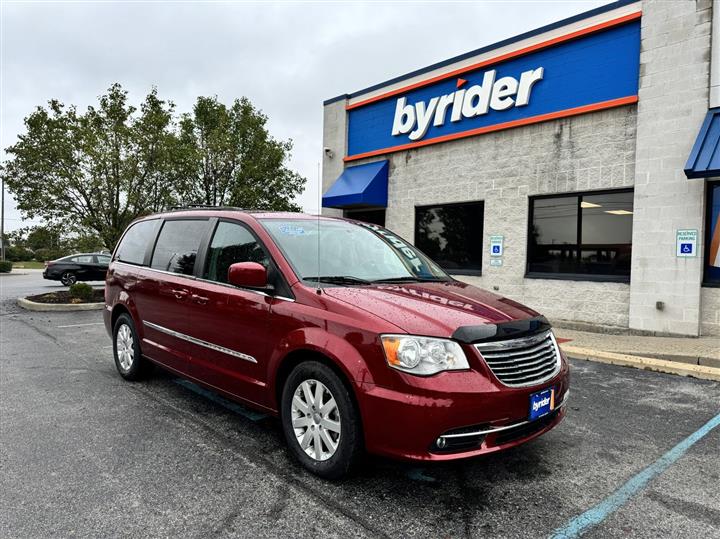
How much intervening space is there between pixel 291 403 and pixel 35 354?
5.44 m

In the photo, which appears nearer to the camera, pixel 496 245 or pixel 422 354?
pixel 422 354

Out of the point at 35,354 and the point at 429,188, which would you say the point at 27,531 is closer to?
the point at 35,354

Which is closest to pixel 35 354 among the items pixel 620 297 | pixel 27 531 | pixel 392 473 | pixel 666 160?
pixel 27 531

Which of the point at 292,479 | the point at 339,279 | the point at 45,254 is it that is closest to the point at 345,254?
the point at 339,279

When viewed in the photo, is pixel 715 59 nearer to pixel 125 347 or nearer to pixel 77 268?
pixel 125 347

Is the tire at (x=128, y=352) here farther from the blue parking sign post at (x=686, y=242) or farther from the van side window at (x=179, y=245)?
the blue parking sign post at (x=686, y=242)

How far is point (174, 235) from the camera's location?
488 centimetres

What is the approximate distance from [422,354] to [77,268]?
2174 centimetres

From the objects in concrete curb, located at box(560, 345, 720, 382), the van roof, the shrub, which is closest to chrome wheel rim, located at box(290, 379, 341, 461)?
the van roof

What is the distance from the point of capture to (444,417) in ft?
8.73

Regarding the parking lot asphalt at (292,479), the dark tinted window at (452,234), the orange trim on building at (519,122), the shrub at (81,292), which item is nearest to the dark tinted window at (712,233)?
the orange trim on building at (519,122)

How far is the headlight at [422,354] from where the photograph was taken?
108 inches

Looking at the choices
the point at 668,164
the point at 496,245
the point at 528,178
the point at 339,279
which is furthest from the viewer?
the point at 496,245

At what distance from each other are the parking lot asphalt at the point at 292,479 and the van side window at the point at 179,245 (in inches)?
51.1
